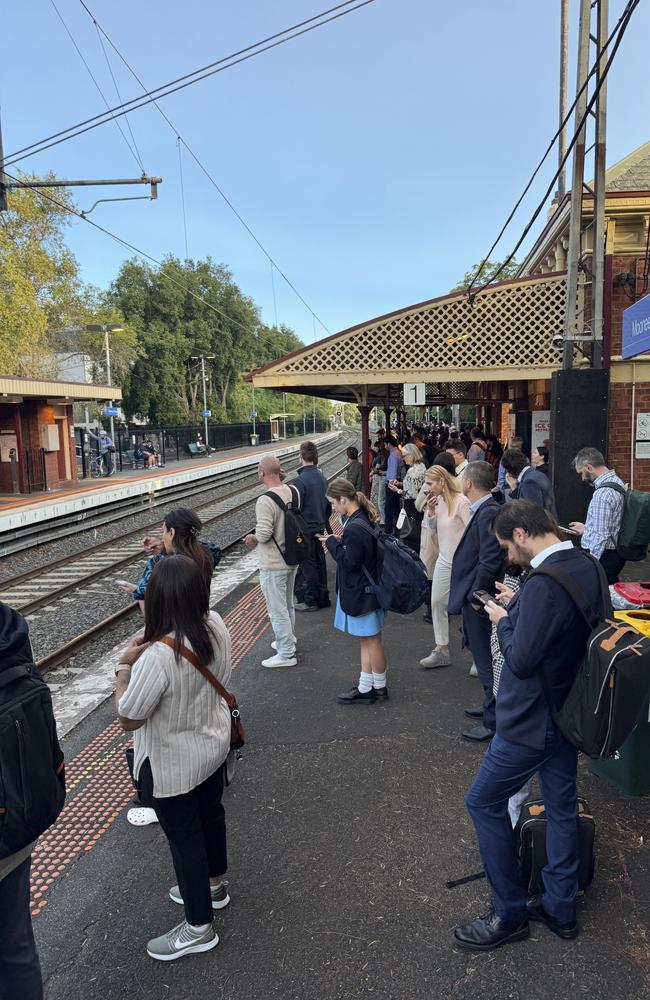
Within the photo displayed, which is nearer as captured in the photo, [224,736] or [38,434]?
[224,736]

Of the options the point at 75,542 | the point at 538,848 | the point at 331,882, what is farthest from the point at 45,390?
the point at 538,848

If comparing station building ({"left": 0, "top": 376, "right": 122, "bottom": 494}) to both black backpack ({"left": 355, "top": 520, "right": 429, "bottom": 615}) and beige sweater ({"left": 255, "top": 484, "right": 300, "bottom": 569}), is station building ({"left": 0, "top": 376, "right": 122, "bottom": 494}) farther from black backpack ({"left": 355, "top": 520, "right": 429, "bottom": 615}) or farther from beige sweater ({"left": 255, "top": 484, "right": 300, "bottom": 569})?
black backpack ({"left": 355, "top": 520, "right": 429, "bottom": 615})

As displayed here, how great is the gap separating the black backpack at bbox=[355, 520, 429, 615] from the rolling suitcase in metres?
1.85

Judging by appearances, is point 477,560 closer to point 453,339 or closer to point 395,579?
point 395,579

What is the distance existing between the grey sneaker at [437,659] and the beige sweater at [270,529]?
1.44 meters

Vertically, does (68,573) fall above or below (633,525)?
below

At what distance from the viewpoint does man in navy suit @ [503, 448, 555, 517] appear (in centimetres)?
577

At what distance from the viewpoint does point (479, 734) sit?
4.27 metres

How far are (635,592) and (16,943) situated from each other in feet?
12.2

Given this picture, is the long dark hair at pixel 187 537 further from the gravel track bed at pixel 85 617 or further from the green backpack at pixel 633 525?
the gravel track bed at pixel 85 617

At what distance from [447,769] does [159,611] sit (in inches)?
92.7

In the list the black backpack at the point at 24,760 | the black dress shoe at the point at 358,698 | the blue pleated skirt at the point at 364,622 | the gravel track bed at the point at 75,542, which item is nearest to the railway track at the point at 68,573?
the gravel track bed at the point at 75,542

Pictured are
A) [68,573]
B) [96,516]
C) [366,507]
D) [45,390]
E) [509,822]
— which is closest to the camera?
[509,822]

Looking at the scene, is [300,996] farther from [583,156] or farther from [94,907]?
[583,156]
